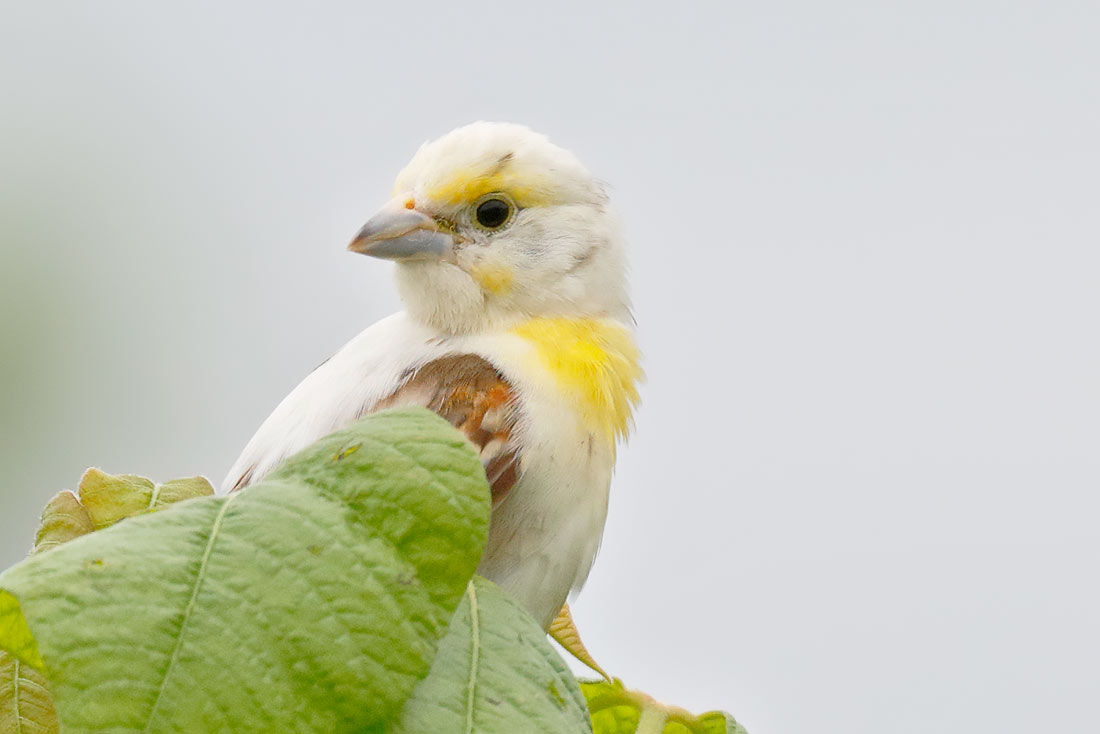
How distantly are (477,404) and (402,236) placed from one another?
743 mm

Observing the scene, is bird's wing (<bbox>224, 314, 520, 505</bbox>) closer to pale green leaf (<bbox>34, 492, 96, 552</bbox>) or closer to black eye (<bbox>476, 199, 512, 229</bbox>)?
black eye (<bbox>476, 199, 512, 229</bbox>)

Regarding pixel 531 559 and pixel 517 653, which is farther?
pixel 531 559

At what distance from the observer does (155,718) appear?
1.20 m

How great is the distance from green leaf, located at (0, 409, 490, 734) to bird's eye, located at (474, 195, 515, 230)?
6.47 ft

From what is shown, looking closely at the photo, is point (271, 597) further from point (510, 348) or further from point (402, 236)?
point (402, 236)

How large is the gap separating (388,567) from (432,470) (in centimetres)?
13

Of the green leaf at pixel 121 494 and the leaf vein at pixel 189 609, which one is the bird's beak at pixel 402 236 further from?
the leaf vein at pixel 189 609

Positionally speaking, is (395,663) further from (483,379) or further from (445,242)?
→ (445,242)

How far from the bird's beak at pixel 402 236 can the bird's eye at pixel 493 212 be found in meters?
0.12

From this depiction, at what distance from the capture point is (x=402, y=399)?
2.67 meters

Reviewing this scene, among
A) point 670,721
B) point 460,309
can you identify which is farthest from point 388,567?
point 460,309

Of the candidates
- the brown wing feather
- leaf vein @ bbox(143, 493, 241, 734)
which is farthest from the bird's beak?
leaf vein @ bbox(143, 493, 241, 734)

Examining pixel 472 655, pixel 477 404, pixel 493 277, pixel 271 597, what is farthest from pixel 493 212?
pixel 271 597

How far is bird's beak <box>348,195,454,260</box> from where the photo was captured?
3223mm
